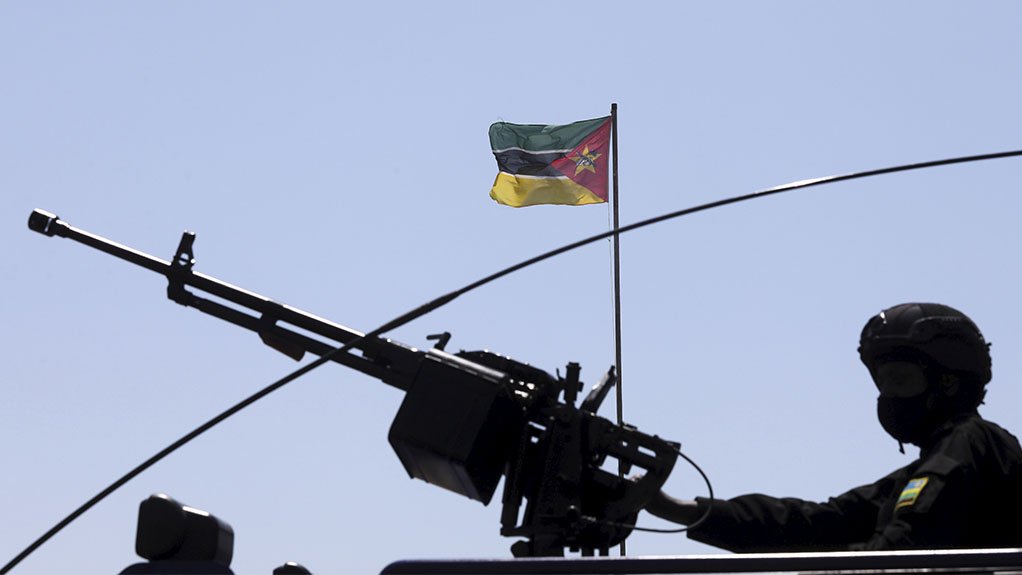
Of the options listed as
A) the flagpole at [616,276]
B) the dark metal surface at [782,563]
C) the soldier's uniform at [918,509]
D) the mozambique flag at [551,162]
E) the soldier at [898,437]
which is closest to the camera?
the dark metal surface at [782,563]

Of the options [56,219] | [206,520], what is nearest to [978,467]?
[206,520]

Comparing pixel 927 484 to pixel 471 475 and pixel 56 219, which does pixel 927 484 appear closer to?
pixel 471 475

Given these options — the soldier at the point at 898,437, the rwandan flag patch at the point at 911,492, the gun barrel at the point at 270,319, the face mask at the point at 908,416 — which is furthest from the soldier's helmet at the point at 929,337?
the gun barrel at the point at 270,319

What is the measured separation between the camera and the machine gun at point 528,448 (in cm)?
541

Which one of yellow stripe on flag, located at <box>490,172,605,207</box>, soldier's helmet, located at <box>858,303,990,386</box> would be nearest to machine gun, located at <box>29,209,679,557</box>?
soldier's helmet, located at <box>858,303,990,386</box>

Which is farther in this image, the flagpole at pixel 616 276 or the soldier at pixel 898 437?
the flagpole at pixel 616 276

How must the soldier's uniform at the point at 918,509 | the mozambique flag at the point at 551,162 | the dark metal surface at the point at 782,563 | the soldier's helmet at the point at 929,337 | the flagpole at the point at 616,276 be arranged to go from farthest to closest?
1. the mozambique flag at the point at 551,162
2. the flagpole at the point at 616,276
3. the soldier's helmet at the point at 929,337
4. the soldier's uniform at the point at 918,509
5. the dark metal surface at the point at 782,563

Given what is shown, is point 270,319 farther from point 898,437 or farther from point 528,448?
point 898,437

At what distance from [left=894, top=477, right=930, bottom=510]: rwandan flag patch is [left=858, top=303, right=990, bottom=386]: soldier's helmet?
0.90 m

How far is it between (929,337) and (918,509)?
1.09 meters

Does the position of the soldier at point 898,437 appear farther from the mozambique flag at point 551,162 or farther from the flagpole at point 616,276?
the mozambique flag at point 551,162

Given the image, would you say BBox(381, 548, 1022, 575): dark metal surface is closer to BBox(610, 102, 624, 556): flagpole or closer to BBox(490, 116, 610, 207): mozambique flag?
BBox(610, 102, 624, 556): flagpole

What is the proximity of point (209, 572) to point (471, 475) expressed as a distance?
4.57ft

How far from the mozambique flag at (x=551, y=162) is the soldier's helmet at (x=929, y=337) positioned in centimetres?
1451
